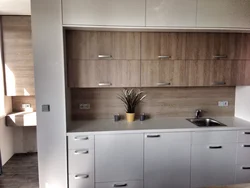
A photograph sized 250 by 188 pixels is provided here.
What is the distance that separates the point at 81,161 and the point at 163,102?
4.59ft

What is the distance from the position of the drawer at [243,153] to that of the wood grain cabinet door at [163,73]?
41.1 inches

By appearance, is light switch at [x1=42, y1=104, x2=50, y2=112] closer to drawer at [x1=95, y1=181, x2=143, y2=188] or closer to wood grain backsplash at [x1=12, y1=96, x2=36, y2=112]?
drawer at [x1=95, y1=181, x2=143, y2=188]

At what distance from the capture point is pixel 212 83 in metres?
2.67

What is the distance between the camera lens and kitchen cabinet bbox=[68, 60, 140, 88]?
8.14 ft

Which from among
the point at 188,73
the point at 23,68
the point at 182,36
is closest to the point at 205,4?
the point at 182,36

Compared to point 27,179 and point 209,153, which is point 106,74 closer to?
point 209,153

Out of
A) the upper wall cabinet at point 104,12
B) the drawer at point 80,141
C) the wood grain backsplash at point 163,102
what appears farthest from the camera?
the wood grain backsplash at point 163,102

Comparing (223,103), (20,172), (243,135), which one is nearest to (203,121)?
(223,103)

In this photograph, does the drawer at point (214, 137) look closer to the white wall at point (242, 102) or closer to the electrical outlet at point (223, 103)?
the white wall at point (242, 102)

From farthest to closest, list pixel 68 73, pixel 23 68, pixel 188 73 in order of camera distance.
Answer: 1. pixel 23 68
2. pixel 188 73
3. pixel 68 73

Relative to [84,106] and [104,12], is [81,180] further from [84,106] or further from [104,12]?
[104,12]

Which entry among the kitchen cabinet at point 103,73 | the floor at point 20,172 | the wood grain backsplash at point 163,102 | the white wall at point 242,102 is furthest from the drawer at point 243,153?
the floor at point 20,172

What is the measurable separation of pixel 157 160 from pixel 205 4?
1.94m

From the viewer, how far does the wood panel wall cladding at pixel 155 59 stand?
248 cm
